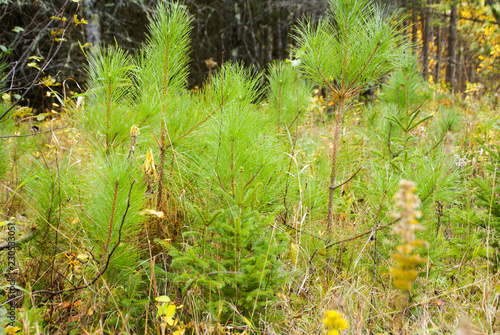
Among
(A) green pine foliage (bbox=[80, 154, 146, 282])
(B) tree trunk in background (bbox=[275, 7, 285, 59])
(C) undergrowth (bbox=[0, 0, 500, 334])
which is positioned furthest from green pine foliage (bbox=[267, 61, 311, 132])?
(B) tree trunk in background (bbox=[275, 7, 285, 59])

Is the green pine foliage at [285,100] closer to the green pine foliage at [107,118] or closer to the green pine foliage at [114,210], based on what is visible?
the green pine foliage at [107,118]

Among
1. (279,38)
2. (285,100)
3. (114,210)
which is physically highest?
(279,38)

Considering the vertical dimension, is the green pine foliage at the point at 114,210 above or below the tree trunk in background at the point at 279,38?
below

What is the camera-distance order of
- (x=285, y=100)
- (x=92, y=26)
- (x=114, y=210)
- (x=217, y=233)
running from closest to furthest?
(x=114, y=210) → (x=217, y=233) → (x=285, y=100) → (x=92, y=26)

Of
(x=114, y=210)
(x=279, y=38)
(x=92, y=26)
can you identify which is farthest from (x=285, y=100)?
(x=279, y=38)

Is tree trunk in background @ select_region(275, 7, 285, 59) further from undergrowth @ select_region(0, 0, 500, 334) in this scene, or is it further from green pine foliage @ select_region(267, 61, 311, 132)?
undergrowth @ select_region(0, 0, 500, 334)

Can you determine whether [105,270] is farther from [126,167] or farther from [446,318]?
[446,318]

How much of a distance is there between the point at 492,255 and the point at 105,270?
1.92 metres

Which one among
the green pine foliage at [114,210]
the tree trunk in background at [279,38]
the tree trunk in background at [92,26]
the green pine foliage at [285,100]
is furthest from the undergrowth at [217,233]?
the tree trunk in background at [279,38]

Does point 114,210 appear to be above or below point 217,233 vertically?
above

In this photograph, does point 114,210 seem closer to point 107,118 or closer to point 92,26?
point 107,118

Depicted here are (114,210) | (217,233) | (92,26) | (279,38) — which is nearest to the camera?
(114,210)

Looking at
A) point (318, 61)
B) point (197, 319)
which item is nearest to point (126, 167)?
point (197, 319)

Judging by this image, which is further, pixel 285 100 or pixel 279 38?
pixel 279 38
